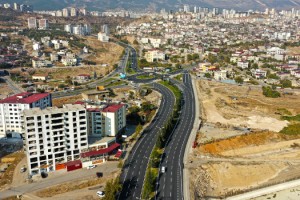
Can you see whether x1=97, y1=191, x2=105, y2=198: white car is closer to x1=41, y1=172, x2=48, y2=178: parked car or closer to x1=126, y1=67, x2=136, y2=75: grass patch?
x1=41, y1=172, x2=48, y2=178: parked car

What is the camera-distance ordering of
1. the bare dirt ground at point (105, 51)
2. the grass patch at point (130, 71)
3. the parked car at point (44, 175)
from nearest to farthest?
the parked car at point (44, 175) < the grass patch at point (130, 71) < the bare dirt ground at point (105, 51)

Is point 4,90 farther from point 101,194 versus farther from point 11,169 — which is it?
point 101,194

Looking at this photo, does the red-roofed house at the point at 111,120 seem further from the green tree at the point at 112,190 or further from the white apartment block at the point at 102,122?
the green tree at the point at 112,190

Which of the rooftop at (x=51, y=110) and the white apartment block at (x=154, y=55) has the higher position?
the white apartment block at (x=154, y=55)

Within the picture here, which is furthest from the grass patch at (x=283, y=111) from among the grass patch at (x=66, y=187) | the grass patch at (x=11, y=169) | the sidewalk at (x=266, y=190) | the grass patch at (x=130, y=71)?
the grass patch at (x=11, y=169)

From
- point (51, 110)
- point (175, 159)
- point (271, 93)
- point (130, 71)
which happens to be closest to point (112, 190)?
point (175, 159)

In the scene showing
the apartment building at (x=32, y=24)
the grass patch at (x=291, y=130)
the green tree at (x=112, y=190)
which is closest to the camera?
the green tree at (x=112, y=190)

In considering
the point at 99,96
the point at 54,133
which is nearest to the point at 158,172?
the point at 54,133

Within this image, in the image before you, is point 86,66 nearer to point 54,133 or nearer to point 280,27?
point 54,133
